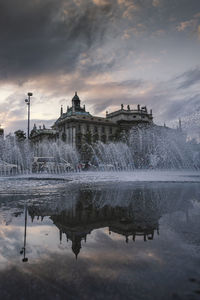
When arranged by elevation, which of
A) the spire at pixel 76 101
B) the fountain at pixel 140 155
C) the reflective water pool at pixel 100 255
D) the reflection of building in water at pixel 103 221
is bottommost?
the reflective water pool at pixel 100 255

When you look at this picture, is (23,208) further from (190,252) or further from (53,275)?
(190,252)

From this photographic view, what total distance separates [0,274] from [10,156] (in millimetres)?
32382

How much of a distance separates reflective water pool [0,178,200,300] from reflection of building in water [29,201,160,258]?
15mm

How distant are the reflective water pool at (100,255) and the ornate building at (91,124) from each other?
49.7 meters

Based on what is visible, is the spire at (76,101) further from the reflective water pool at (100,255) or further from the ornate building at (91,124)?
the reflective water pool at (100,255)

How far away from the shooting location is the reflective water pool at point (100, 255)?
1.79 metres

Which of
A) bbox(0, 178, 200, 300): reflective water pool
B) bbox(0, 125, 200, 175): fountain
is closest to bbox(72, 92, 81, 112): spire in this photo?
bbox(0, 125, 200, 175): fountain

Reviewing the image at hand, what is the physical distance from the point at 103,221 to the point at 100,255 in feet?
4.49

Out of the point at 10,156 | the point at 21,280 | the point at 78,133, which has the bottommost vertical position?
the point at 21,280

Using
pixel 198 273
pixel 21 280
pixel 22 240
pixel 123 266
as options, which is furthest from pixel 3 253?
pixel 198 273

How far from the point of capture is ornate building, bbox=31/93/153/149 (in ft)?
190

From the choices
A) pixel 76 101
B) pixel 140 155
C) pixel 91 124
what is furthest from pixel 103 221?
pixel 76 101

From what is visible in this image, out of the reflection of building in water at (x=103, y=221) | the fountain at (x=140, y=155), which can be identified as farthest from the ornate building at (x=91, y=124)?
the reflection of building in water at (x=103, y=221)

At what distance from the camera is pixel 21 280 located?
1.96 metres
